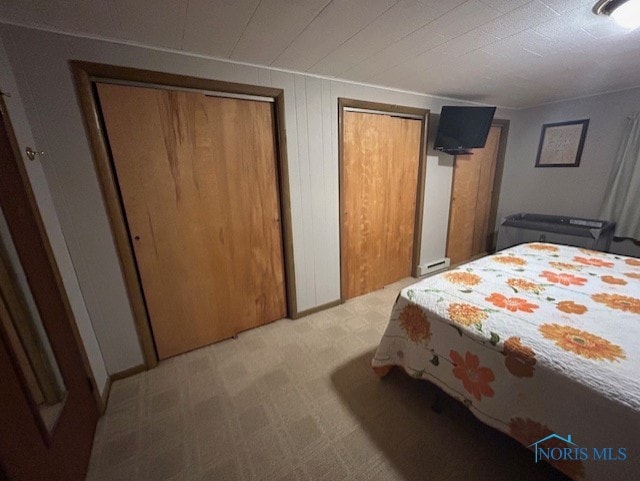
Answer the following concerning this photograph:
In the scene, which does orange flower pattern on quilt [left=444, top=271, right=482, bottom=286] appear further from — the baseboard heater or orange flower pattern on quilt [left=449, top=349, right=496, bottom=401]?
the baseboard heater

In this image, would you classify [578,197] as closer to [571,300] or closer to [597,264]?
[597,264]

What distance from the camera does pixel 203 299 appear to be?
187 cm

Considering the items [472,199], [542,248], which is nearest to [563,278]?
[542,248]

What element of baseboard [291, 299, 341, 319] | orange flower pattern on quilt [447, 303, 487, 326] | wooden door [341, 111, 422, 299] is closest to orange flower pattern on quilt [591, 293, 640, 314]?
orange flower pattern on quilt [447, 303, 487, 326]

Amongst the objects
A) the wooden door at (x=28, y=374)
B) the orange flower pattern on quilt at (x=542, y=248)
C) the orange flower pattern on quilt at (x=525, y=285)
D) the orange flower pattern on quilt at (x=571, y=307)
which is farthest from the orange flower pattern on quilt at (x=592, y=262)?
the wooden door at (x=28, y=374)

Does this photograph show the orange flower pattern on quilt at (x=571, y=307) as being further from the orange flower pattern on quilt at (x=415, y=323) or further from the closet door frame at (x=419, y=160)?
the closet door frame at (x=419, y=160)

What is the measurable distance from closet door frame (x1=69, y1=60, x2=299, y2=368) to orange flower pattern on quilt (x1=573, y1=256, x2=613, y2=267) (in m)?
2.13

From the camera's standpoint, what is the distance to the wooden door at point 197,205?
4.83 ft

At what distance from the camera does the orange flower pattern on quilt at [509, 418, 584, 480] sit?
0.81 metres

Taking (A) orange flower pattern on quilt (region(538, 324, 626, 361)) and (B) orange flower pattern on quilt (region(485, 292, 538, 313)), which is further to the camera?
(B) orange flower pattern on quilt (region(485, 292, 538, 313))

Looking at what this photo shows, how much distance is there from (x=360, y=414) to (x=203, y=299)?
1.32 metres

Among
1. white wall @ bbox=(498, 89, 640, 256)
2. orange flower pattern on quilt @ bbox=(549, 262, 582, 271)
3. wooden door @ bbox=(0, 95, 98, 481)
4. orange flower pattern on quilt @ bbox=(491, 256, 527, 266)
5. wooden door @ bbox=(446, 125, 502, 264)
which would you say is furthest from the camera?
wooden door @ bbox=(446, 125, 502, 264)

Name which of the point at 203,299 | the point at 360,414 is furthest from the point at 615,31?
the point at 203,299

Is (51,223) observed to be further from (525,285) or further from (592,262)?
(592,262)
